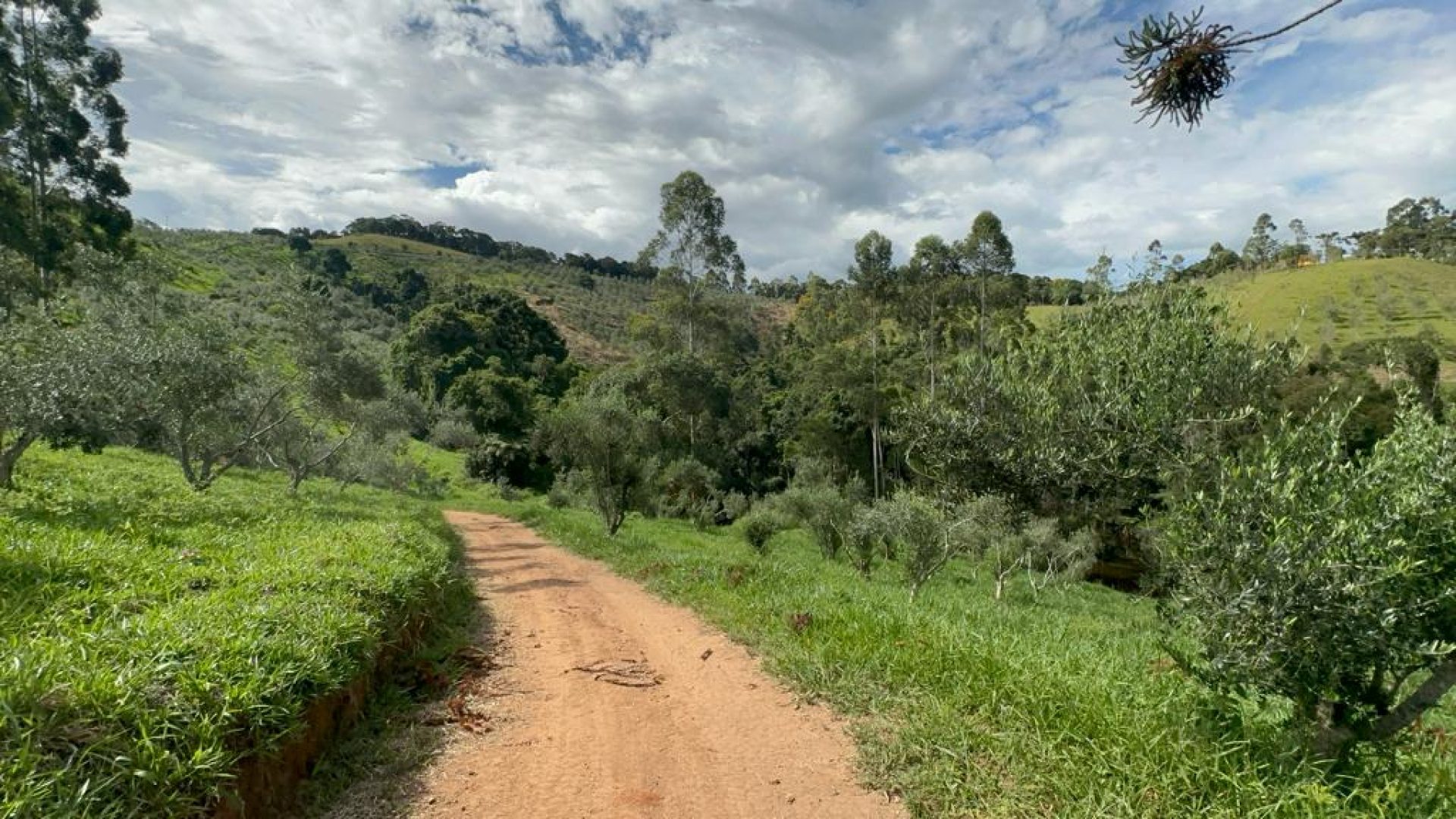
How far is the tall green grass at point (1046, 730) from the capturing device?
15.5 ft

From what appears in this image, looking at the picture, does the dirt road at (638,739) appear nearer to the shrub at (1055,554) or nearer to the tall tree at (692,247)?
the shrub at (1055,554)

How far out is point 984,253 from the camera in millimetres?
46875

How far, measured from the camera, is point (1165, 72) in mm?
4324

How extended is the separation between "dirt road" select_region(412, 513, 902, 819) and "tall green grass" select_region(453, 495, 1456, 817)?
47 cm

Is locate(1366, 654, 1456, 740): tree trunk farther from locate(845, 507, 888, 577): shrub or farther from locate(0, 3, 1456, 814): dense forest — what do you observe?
locate(845, 507, 888, 577): shrub

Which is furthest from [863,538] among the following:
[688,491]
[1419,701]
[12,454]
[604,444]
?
[688,491]

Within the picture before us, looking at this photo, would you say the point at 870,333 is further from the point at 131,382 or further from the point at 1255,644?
the point at 1255,644

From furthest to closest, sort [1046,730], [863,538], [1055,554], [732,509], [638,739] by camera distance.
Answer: [732,509] → [1055,554] → [863,538] → [638,739] → [1046,730]

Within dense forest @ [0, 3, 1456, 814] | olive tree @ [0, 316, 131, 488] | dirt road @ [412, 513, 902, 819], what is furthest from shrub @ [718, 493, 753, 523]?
olive tree @ [0, 316, 131, 488]

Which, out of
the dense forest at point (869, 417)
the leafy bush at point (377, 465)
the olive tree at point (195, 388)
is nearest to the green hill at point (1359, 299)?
the dense forest at point (869, 417)

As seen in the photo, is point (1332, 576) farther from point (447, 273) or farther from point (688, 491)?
point (447, 273)

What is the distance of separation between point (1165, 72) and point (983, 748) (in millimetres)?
5060

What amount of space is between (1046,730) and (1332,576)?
247 centimetres

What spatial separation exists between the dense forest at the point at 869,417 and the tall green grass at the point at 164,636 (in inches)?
6.9
